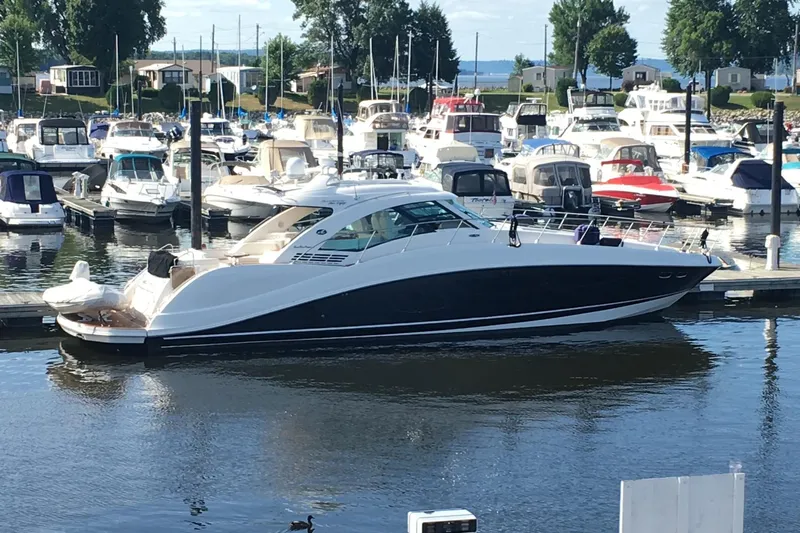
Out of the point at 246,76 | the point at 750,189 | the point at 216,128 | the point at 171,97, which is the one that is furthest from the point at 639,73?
the point at 750,189

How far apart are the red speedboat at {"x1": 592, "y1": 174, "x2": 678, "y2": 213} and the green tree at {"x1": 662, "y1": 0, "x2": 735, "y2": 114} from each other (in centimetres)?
5858

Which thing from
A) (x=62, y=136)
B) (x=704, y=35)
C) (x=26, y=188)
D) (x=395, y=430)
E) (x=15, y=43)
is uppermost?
(x=704, y=35)

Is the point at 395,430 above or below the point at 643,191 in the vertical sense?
below

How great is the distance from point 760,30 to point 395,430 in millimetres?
86394

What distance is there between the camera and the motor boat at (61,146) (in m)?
48.4

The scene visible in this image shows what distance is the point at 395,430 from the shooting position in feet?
49.9

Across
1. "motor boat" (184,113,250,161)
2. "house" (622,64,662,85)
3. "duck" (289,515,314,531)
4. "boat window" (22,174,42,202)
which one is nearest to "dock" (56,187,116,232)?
"boat window" (22,174,42,202)

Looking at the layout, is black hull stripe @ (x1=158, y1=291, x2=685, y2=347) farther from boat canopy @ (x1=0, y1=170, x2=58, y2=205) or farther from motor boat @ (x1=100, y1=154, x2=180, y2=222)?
motor boat @ (x1=100, y1=154, x2=180, y2=222)

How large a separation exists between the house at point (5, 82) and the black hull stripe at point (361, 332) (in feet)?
254

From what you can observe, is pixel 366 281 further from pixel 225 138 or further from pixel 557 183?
pixel 225 138

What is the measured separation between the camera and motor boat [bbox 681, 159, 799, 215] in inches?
1425

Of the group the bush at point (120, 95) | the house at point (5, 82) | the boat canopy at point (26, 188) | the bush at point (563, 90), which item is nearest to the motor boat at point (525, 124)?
the bush at point (563, 90)

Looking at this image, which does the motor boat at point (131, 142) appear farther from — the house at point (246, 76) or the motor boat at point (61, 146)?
the house at point (246, 76)

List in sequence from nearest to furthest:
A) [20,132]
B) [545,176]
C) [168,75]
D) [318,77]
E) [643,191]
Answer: [545,176]
[643,191]
[20,132]
[318,77]
[168,75]
